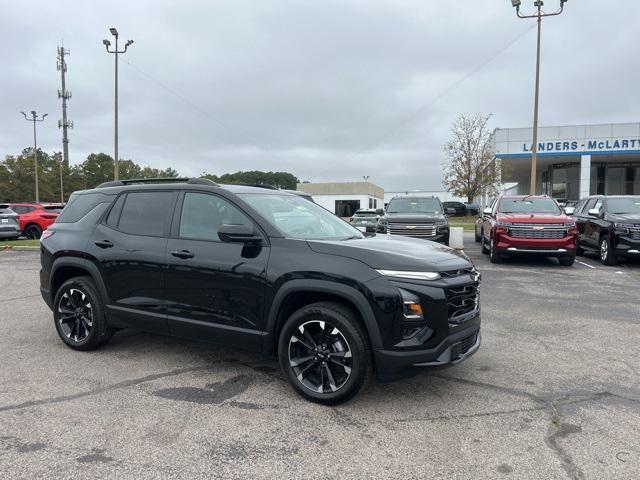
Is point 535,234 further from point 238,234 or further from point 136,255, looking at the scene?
point 136,255

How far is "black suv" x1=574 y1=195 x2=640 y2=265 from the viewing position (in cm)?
1103

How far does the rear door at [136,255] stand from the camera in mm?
4457

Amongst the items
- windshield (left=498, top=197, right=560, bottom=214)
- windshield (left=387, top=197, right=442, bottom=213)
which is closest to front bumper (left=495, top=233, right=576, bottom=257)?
windshield (left=498, top=197, right=560, bottom=214)

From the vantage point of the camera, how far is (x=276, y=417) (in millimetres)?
3545

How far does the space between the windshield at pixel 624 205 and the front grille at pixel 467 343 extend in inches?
394

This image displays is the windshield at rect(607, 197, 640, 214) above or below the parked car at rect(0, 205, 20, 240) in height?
above

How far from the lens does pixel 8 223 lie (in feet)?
62.7

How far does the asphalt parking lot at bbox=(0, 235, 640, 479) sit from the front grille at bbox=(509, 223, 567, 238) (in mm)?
5818

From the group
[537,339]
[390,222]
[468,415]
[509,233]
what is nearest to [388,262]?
[468,415]

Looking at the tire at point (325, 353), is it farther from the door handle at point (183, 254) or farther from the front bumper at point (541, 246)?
the front bumper at point (541, 246)

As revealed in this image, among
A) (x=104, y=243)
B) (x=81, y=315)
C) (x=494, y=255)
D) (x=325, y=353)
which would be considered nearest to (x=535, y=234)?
(x=494, y=255)

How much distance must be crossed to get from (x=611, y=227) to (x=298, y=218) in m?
9.98

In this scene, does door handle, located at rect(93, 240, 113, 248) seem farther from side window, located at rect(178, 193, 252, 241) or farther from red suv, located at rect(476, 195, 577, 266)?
red suv, located at rect(476, 195, 577, 266)

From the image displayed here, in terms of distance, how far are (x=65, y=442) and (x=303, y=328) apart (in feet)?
5.85
